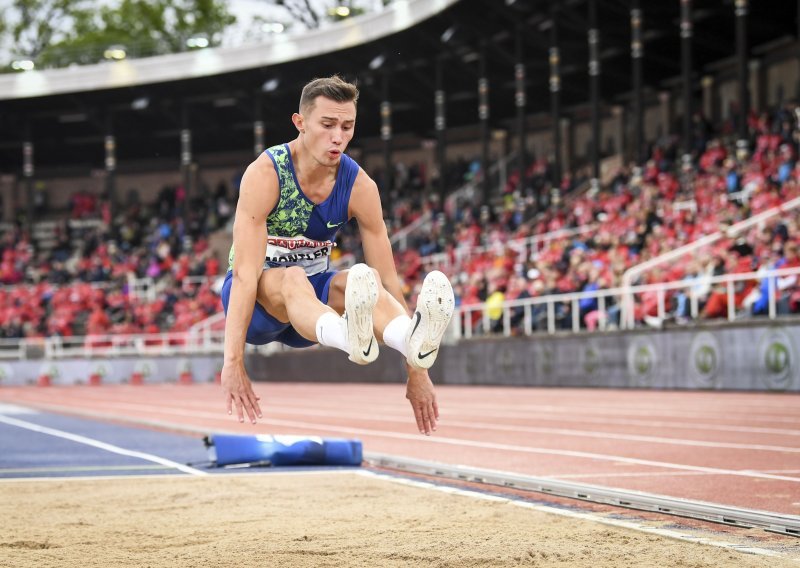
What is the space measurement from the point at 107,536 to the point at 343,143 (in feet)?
8.25

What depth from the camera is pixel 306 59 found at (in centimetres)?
3606

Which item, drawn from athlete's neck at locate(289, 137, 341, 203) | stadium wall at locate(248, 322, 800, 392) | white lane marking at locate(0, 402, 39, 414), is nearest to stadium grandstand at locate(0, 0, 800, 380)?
stadium wall at locate(248, 322, 800, 392)

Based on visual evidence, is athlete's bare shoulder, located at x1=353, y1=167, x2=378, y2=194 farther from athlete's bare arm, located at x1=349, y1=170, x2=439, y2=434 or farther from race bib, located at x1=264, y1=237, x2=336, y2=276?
race bib, located at x1=264, y1=237, x2=336, y2=276

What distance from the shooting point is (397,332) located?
5797 mm

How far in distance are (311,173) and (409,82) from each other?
32.3m

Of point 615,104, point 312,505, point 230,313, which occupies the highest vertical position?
point 615,104

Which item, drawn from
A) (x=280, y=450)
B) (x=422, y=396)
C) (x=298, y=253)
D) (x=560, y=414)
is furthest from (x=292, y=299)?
(x=560, y=414)

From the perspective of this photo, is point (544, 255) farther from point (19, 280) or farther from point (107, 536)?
point (19, 280)

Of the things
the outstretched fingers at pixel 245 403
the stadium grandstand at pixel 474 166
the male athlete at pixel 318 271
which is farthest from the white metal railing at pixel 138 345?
the outstretched fingers at pixel 245 403

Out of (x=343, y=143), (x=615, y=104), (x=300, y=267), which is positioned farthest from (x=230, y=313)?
(x=615, y=104)

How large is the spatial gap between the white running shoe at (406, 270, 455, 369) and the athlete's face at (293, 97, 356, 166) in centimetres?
87

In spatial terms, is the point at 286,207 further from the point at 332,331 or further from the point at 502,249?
the point at 502,249

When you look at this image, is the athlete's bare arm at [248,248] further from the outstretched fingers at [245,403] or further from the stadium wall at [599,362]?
the stadium wall at [599,362]

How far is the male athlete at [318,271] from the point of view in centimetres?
566
